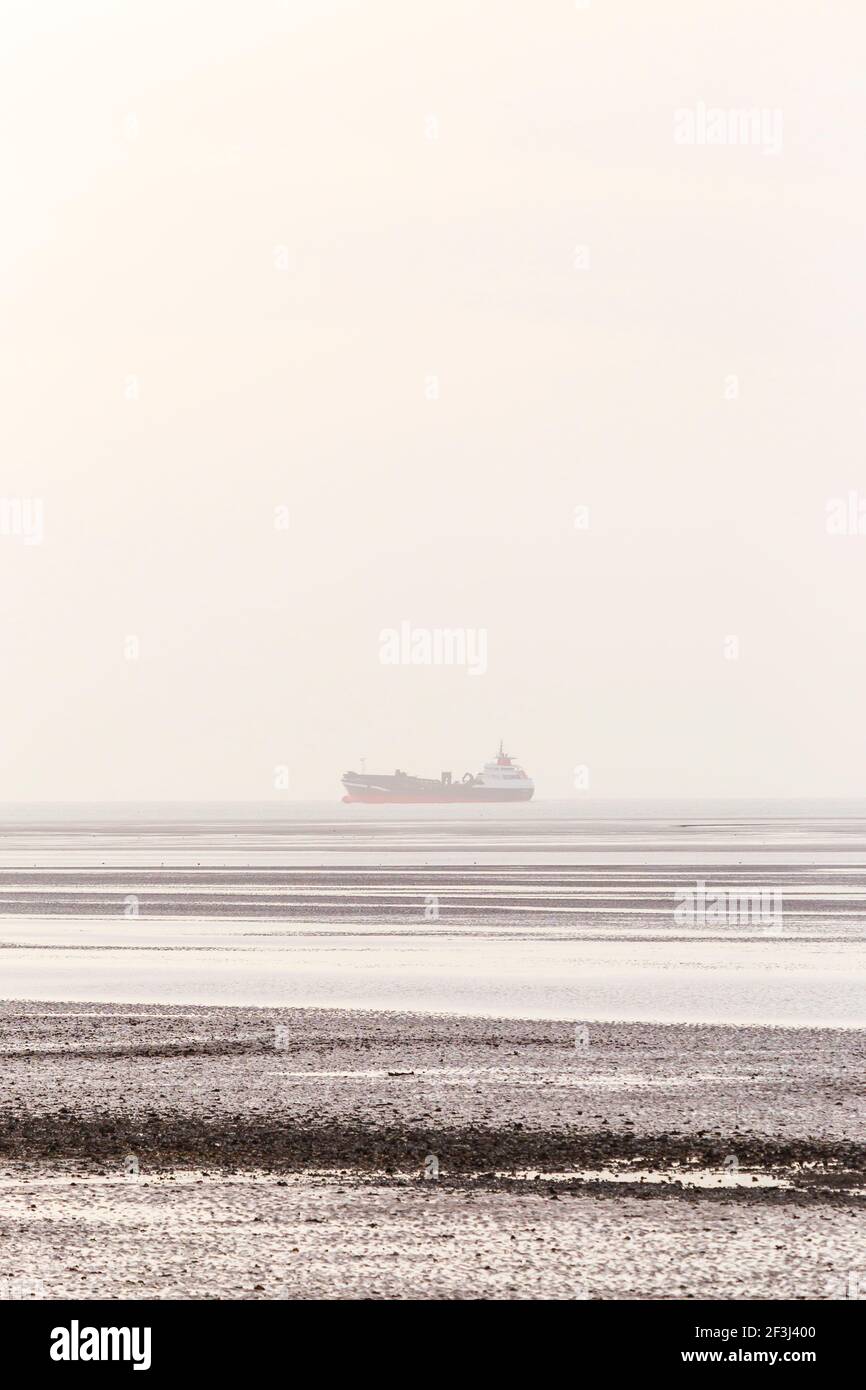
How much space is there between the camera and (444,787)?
172125 millimetres

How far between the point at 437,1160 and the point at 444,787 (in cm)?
16370

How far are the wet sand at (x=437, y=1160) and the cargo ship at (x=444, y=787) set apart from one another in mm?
151682

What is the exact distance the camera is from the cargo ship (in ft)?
542

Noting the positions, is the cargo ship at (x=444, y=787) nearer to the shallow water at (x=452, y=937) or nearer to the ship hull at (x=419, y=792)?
the ship hull at (x=419, y=792)

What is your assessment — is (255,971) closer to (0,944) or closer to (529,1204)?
(0,944)

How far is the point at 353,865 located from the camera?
44375 millimetres

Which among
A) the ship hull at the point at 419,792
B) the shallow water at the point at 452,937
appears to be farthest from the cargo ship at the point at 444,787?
the shallow water at the point at 452,937

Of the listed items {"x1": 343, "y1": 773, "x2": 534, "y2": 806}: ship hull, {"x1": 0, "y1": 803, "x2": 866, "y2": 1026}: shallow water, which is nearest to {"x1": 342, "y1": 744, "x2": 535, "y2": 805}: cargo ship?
{"x1": 343, "y1": 773, "x2": 534, "y2": 806}: ship hull

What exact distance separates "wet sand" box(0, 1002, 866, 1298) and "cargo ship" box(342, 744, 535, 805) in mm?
151682

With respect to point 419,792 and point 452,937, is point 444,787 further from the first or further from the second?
point 452,937

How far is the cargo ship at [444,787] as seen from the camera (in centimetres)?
16525

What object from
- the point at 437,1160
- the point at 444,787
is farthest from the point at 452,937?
the point at 444,787

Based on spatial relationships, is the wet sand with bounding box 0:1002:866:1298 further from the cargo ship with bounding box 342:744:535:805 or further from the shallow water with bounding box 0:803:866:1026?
the cargo ship with bounding box 342:744:535:805
